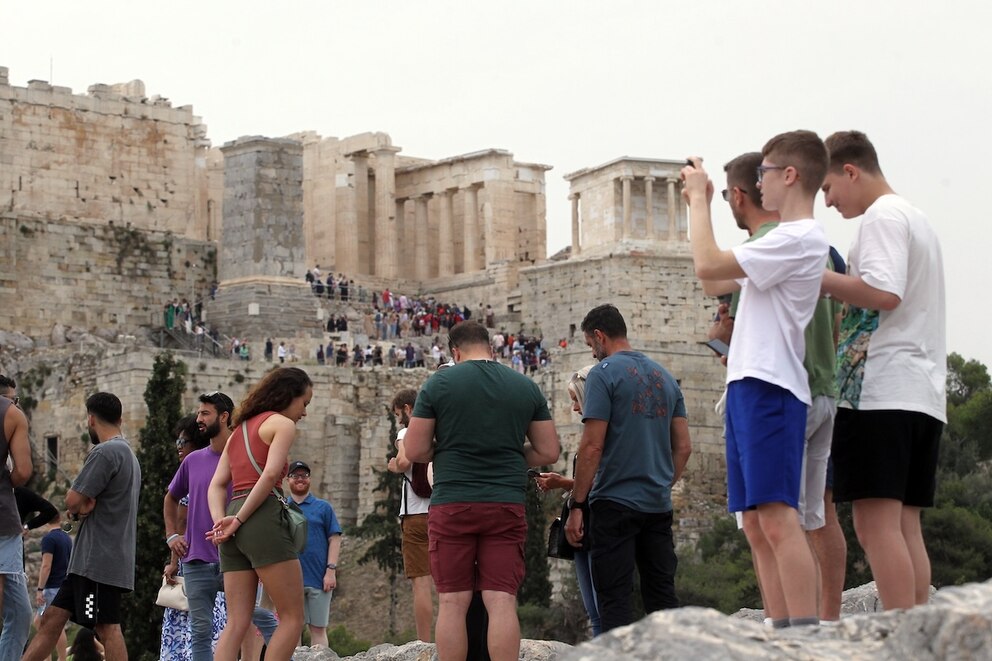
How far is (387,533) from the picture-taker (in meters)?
33.6

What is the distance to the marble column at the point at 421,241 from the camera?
54525mm

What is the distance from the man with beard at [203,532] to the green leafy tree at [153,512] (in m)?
12.3

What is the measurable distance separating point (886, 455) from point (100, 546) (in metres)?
4.43

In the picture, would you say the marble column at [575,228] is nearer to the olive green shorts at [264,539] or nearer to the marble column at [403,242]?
the marble column at [403,242]

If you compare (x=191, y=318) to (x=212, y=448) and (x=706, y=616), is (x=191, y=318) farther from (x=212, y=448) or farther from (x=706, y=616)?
(x=706, y=616)

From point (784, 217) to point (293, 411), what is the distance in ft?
9.32

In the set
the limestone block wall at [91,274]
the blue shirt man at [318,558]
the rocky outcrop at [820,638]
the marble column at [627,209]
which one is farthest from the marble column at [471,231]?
the rocky outcrop at [820,638]

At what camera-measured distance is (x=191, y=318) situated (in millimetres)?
42688

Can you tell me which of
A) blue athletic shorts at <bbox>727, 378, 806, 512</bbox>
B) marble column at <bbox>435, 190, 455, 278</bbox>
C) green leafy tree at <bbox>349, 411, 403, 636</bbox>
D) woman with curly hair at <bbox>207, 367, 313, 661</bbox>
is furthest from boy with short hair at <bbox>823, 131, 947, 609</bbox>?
marble column at <bbox>435, 190, 455, 278</bbox>

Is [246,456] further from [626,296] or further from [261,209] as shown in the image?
[626,296]

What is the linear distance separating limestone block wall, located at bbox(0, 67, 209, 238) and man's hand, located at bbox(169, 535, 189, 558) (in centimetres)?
3473

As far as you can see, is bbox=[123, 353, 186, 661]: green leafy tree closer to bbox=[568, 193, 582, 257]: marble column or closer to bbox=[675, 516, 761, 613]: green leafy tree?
bbox=[675, 516, 761, 613]: green leafy tree

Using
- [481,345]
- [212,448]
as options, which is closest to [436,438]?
[481,345]

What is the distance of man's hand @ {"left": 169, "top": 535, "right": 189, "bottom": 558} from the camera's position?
36.7 ft
